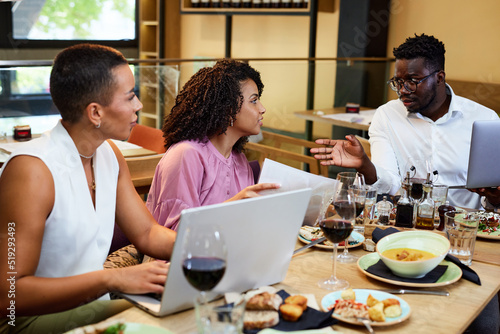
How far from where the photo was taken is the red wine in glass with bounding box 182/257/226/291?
1.04 meters

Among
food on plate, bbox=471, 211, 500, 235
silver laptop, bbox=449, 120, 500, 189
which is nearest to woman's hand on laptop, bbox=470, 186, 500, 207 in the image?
silver laptop, bbox=449, 120, 500, 189

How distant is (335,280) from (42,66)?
271 centimetres

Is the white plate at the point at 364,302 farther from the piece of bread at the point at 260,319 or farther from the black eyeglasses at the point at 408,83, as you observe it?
the black eyeglasses at the point at 408,83

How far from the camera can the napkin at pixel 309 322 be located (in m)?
1.14

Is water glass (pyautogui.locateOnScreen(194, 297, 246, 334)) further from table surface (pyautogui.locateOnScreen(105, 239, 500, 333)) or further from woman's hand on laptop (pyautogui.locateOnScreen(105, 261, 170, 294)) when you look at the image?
woman's hand on laptop (pyautogui.locateOnScreen(105, 261, 170, 294))

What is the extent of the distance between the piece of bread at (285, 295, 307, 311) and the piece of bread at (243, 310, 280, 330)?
0.18 ft

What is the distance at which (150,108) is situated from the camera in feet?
14.7

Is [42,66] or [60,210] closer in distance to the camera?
[60,210]

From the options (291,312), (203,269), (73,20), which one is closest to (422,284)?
(291,312)

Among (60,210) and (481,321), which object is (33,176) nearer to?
(60,210)

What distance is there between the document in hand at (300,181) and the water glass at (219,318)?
70 cm

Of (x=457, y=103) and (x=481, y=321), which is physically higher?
(x=457, y=103)

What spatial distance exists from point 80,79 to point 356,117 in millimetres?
3412

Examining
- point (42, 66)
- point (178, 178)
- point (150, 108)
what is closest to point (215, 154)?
point (178, 178)
